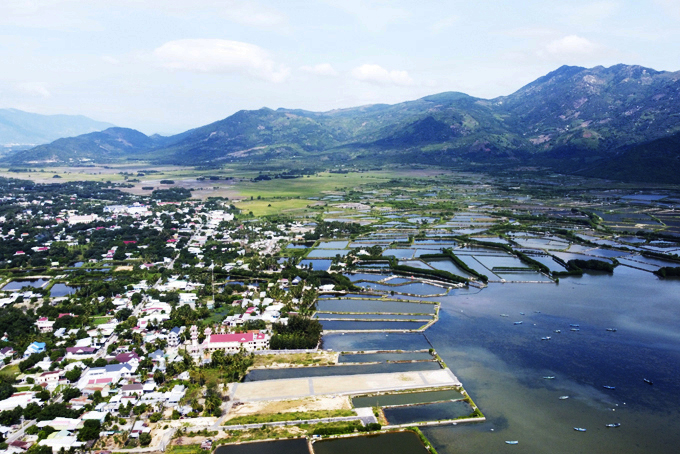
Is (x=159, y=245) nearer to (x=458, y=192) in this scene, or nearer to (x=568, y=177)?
(x=458, y=192)

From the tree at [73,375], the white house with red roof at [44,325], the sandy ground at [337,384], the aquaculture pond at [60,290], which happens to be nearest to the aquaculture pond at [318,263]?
the aquaculture pond at [60,290]

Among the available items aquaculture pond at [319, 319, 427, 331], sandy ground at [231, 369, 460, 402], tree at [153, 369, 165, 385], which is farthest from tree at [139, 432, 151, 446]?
aquaculture pond at [319, 319, 427, 331]

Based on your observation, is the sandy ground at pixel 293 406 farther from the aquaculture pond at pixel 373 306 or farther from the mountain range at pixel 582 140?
the mountain range at pixel 582 140

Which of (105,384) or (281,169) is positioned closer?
(105,384)

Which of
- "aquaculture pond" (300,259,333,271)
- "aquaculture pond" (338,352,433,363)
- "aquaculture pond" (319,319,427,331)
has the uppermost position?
"aquaculture pond" (300,259,333,271)

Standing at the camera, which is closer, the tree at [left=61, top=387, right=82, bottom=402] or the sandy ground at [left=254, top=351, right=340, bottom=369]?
the tree at [left=61, top=387, right=82, bottom=402]

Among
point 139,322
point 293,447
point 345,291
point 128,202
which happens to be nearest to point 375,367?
point 293,447

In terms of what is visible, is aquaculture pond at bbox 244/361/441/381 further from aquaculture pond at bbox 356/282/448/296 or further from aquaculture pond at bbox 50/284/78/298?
aquaculture pond at bbox 50/284/78/298
